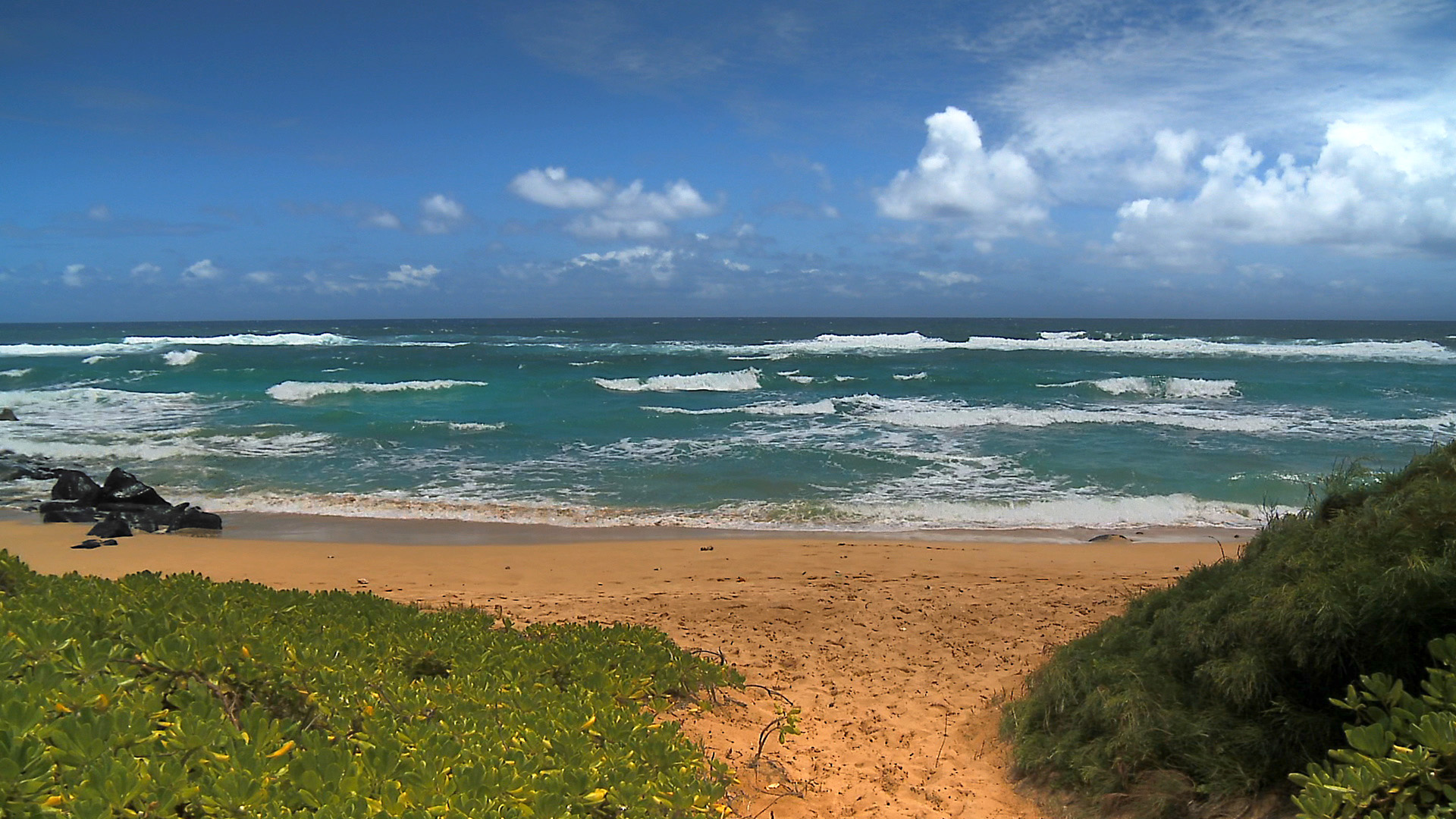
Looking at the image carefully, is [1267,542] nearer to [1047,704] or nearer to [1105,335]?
[1047,704]

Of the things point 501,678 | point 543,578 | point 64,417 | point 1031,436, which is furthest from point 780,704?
point 64,417

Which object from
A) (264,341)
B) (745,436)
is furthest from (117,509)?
(264,341)

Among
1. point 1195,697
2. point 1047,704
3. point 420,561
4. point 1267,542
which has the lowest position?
point 420,561

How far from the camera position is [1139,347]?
52.4 m

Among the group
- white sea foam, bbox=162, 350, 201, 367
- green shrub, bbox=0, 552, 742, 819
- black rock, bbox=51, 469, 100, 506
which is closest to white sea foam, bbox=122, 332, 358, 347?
white sea foam, bbox=162, 350, 201, 367

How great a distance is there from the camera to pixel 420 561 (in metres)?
9.07

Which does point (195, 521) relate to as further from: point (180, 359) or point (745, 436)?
point (180, 359)

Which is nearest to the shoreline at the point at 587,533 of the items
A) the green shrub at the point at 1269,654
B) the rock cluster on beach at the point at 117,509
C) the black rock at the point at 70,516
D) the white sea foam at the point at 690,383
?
the rock cluster on beach at the point at 117,509

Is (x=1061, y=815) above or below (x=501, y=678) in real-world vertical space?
below

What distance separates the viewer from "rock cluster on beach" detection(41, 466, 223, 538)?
10828 millimetres

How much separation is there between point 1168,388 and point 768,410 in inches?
580

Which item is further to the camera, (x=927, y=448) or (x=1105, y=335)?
(x=1105, y=335)

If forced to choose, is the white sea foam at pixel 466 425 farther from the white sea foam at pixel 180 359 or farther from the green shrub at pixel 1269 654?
the white sea foam at pixel 180 359

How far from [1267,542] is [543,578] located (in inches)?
247
